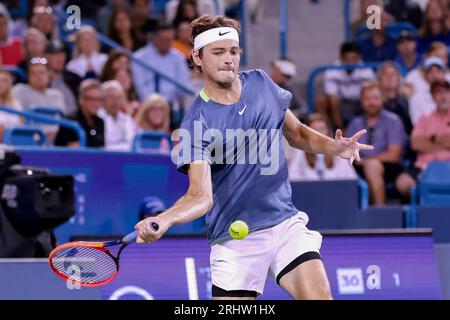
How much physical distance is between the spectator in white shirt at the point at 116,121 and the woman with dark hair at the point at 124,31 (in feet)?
5.82

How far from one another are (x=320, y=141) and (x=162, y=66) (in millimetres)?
6241

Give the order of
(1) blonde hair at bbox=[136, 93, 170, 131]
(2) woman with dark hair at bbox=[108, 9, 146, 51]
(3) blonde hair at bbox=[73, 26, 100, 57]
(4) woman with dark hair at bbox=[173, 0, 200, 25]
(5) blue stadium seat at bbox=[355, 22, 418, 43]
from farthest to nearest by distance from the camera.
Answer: (5) blue stadium seat at bbox=[355, 22, 418, 43] < (4) woman with dark hair at bbox=[173, 0, 200, 25] < (2) woman with dark hair at bbox=[108, 9, 146, 51] < (3) blonde hair at bbox=[73, 26, 100, 57] < (1) blonde hair at bbox=[136, 93, 170, 131]

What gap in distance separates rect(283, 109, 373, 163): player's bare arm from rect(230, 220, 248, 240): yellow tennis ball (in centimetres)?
60

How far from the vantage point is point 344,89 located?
1218cm

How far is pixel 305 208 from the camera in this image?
984 cm

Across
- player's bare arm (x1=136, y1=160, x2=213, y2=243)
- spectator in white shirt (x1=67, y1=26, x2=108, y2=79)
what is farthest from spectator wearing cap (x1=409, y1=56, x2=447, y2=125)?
player's bare arm (x1=136, y1=160, x2=213, y2=243)

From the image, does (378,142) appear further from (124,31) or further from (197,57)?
(197,57)

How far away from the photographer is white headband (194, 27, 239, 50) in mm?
5816

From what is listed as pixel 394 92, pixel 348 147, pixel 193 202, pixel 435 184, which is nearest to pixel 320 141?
pixel 348 147
